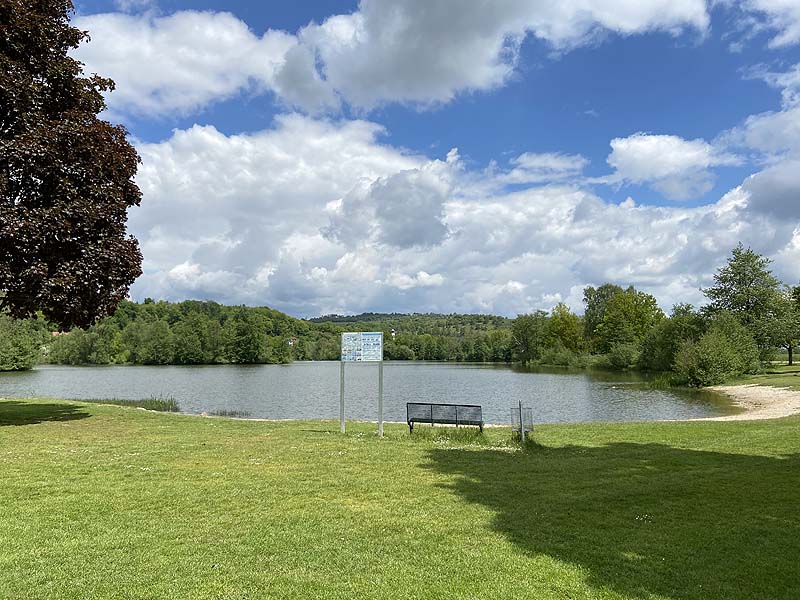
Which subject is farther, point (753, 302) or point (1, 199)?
point (753, 302)

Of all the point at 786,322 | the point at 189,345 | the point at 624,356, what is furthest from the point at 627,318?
the point at 189,345

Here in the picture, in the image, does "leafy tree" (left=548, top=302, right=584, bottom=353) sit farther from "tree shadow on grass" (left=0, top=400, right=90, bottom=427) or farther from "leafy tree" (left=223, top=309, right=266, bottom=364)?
"tree shadow on grass" (left=0, top=400, right=90, bottom=427)

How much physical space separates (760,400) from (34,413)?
34.7 m

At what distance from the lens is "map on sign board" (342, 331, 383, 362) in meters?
15.9

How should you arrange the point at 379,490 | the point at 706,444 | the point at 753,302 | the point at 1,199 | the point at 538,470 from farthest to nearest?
the point at 753,302 → the point at 1,199 → the point at 706,444 → the point at 538,470 → the point at 379,490

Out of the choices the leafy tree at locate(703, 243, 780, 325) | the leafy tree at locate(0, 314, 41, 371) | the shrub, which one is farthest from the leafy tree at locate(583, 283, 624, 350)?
the leafy tree at locate(0, 314, 41, 371)

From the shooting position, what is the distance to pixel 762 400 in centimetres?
3120

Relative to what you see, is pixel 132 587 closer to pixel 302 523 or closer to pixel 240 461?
pixel 302 523

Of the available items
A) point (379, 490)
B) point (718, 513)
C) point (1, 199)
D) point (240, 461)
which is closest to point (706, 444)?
point (718, 513)

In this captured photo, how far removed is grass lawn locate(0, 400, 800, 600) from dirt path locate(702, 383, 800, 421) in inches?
485

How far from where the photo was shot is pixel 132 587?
509cm

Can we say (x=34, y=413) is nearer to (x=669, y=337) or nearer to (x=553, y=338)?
(x=669, y=337)

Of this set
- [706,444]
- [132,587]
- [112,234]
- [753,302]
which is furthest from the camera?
[753,302]

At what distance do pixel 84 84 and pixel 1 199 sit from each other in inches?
196
